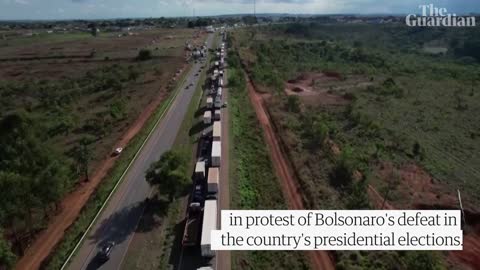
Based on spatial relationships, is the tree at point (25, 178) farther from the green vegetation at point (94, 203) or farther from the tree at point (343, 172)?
the tree at point (343, 172)

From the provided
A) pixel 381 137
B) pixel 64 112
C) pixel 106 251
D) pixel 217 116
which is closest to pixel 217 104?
pixel 217 116

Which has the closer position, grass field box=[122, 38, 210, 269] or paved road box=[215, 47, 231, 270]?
paved road box=[215, 47, 231, 270]

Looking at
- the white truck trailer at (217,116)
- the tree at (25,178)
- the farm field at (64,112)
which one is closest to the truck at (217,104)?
the white truck trailer at (217,116)

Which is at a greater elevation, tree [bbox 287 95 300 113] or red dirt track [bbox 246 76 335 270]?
tree [bbox 287 95 300 113]

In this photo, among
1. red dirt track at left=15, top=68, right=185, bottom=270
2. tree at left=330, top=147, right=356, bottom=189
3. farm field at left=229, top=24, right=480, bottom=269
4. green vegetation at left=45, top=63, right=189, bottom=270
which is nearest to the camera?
green vegetation at left=45, top=63, right=189, bottom=270

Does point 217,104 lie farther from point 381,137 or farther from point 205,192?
point 205,192

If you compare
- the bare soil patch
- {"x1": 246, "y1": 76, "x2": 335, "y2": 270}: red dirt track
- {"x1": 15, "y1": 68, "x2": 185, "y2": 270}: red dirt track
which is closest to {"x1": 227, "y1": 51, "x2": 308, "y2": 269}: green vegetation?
{"x1": 246, "y1": 76, "x2": 335, "y2": 270}: red dirt track

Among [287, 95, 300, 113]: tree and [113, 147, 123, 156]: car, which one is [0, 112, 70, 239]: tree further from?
[287, 95, 300, 113]: tree
